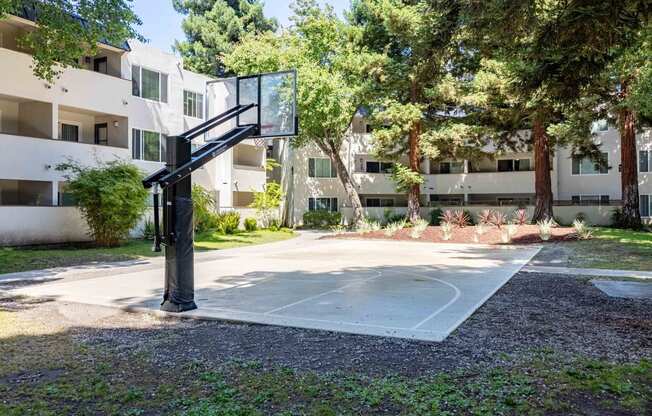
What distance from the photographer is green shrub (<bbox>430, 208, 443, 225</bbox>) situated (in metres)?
32.8

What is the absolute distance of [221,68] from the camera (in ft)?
144

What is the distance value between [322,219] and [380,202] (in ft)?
18.6

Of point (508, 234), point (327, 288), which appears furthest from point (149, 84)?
point (327, 288)

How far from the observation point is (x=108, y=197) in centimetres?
1861

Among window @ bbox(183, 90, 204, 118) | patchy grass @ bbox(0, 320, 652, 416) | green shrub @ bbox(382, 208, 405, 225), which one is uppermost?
window @ bbox(183, 90, 204, 118)

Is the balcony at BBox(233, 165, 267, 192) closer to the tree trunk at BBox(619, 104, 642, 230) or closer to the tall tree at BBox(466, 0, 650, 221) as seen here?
the tree trunk at BBox(619, 104, 642, 230)

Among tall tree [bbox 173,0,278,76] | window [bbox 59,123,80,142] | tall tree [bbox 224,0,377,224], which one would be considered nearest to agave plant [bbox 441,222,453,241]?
tall tree [bbox 224,0,377,224]

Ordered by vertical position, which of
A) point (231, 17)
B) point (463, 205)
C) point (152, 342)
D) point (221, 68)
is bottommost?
point (152, 342)

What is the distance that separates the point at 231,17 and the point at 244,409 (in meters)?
44.1

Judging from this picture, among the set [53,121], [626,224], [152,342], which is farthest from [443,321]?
[626,224]

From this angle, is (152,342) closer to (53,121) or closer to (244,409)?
(244,409)

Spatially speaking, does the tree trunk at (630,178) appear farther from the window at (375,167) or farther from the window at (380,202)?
the window at (375,167)

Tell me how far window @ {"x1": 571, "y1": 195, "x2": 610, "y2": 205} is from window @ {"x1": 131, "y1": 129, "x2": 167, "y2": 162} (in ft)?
79.1

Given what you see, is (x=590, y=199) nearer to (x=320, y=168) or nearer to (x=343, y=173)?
(x=343, y=173)
